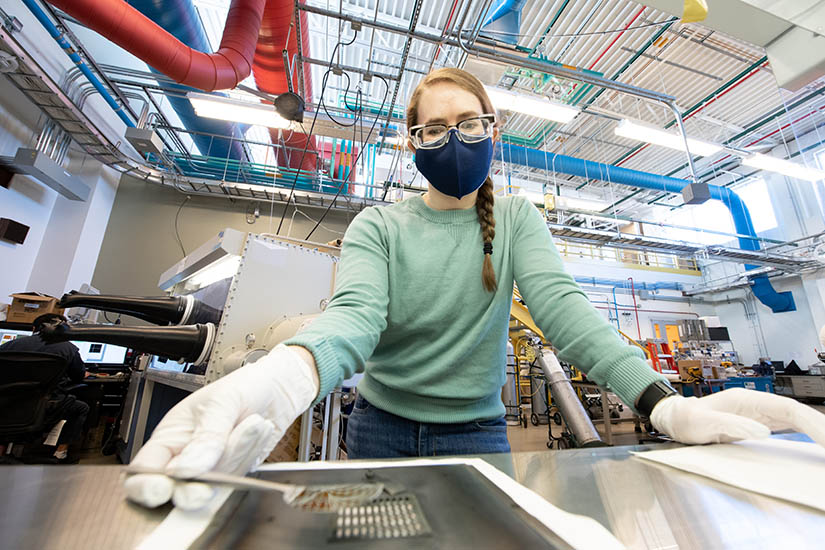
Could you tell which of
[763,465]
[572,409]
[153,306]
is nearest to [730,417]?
[763,465]

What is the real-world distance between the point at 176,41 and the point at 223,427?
3.31 metres

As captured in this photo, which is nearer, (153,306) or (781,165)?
(153,306)

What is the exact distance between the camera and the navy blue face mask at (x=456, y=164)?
0.85 metres

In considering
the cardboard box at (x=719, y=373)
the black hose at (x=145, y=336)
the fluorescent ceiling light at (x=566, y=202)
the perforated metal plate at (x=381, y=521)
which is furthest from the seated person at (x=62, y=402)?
the cardboard box at (x=719, y=373)

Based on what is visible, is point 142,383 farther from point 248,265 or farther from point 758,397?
point 758,397

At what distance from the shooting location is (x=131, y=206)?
487 centimetres

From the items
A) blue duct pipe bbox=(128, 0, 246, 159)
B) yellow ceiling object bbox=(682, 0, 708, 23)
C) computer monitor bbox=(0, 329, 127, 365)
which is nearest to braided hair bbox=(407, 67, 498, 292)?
yellow ceiling object bbox=(682, 0, 708, 23)

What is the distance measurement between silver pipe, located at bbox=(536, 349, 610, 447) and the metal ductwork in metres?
2.15

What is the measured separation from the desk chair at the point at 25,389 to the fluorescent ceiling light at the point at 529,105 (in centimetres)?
397

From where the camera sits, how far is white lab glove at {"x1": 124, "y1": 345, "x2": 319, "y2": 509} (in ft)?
1.00

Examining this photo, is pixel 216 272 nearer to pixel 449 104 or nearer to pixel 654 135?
pixel 449 104

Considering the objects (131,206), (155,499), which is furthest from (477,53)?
(131,206)

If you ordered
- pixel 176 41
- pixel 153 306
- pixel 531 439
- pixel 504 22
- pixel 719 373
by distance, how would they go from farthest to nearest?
1. pixel 719 373
2. pixel 531 439
3. pixel 504 22
4. pixel 176 41
5. pixel 153 306

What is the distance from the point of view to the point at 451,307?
79 cm
